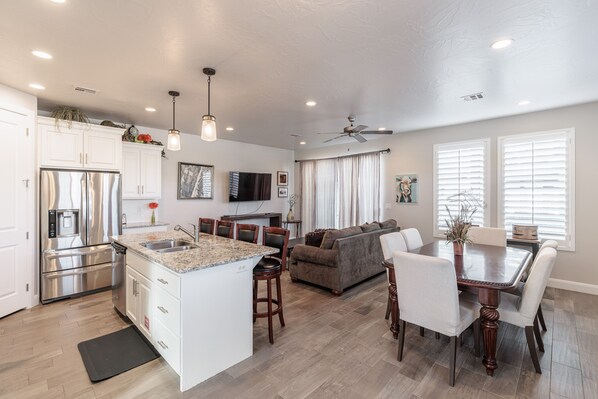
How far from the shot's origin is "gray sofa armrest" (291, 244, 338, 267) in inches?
156

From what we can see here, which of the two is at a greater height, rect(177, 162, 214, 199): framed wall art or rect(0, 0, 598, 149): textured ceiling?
rect(0, 0, 598, 149): textured ceiling

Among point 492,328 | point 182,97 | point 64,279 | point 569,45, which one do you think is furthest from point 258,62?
point 64,279

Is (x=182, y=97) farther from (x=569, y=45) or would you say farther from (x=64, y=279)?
(x=569, y=45)

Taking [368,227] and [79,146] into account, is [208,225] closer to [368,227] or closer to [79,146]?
[79,146]

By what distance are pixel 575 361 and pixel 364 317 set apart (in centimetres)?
185

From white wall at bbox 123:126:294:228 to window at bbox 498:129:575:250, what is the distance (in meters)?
5.10

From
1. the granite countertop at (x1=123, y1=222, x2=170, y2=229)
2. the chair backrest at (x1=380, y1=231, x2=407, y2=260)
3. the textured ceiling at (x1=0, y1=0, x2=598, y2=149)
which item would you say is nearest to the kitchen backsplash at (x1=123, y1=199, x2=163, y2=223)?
the granite countertop at (x1=123, y1=222, x2=170, y2=229)

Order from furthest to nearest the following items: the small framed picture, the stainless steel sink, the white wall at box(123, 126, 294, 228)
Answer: the small framed picture
the white wall at box(123, 126, 294, 228)
the stainless steel sink

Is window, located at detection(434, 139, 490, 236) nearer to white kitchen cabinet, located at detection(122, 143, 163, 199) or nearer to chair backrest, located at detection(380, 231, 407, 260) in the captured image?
chair backrest, located at detection(380, 231, 407, 260)

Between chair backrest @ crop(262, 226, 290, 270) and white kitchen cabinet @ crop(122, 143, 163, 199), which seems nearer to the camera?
chair backrest @ crop(262, 226, 290, 270)

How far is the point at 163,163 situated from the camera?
18.2 feet

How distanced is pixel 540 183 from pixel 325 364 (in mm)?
4377

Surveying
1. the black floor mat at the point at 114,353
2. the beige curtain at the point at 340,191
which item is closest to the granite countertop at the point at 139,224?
the black floor mat at the point at 114,353

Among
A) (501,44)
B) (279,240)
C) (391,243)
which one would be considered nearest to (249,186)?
(279,240)
